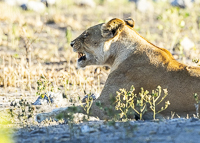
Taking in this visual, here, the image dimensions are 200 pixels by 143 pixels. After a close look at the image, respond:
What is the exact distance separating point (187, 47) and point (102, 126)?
738cm

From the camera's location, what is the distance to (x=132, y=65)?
18.4 ft

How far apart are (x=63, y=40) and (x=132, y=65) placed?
9322 millimetres

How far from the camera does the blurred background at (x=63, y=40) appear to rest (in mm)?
7918

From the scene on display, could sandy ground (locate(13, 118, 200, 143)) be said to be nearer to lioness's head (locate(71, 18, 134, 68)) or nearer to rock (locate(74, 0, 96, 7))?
lioness's head (locate(71, 18, 134, 68))

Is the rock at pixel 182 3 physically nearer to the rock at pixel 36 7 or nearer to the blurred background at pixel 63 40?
the blurred background at pixel 63 40

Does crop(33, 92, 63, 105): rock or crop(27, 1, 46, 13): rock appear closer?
crop(33, 92, 63, 105): rock

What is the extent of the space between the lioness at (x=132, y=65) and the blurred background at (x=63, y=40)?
519 mm

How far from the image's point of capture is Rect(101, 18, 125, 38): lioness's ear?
587cm

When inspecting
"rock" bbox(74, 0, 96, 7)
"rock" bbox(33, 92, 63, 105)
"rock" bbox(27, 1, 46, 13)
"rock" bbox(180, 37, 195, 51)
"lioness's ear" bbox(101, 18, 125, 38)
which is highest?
"rock" bbox(74, 0, 96, 7)

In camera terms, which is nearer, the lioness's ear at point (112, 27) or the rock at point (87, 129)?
the rock at point (87, 129)

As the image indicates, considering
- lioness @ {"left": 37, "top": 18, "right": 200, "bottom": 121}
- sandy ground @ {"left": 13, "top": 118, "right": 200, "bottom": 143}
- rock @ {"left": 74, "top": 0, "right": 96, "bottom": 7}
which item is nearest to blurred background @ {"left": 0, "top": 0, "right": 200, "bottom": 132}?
rock @ {"left": 74, "top": 0, "right": 96, "bottom": 7}

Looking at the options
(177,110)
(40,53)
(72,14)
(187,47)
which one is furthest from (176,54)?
(72,14)

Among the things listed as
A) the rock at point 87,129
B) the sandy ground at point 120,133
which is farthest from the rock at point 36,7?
the rock at point 87,129

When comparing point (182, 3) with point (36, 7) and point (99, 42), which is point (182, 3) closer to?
point (36, 7)
